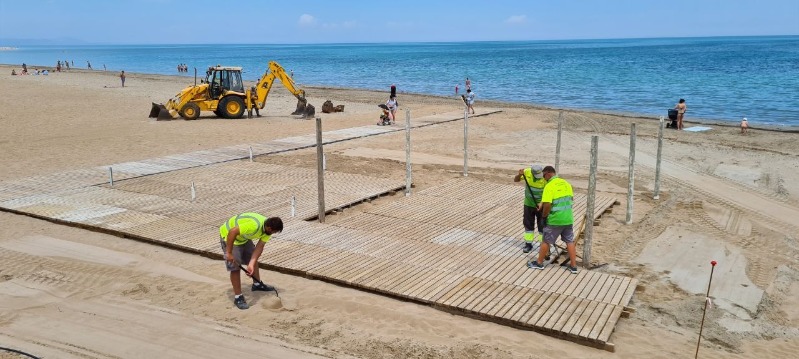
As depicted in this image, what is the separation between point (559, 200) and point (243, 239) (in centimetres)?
390

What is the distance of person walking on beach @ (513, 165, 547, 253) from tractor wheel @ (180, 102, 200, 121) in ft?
62.7

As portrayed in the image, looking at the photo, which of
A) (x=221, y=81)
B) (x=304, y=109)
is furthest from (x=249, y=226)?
(x=304, y=109)

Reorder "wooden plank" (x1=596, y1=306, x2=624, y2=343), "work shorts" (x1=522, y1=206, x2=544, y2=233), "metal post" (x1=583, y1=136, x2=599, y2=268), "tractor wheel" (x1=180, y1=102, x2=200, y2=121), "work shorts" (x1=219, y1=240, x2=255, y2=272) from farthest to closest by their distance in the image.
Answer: "tractor wheel" (x1=180, y1=102, x2=200, y2=121), "work shorts" (x1=522, y1=206, x2=544, y2=233), "metal post" (x1=583, y1=136, x2=599, y2=268), "work shorts" (x1=219, y1=240, x2=255, y2=272), "wooden plank" (x1=596, y1=306, x2=624, y2=343)

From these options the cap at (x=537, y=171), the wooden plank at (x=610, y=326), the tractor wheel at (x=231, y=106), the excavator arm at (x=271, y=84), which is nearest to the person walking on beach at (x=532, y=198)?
the cap at (x=537, y=171)

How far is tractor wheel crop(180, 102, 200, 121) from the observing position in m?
25.1

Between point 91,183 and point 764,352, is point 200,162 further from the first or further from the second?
point 764,352

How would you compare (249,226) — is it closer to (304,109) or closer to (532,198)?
(532,198)

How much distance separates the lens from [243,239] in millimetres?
7102

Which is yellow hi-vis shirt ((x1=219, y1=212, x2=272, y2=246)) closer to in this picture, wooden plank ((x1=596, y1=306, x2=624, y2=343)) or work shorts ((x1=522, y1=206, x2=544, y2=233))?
wooden plank ((x1=596, y1=306, x2=624, y2=343))

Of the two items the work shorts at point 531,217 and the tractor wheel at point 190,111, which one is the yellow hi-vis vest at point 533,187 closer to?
the work shorts at point 531,217

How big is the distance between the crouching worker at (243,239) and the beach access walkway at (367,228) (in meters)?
1.16

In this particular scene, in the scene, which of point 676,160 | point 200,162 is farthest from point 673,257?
point 200,162

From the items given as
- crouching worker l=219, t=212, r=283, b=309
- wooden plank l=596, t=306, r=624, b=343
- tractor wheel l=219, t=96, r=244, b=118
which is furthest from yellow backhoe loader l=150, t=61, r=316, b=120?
wooden plank l=596, t=306, r=624, b=343

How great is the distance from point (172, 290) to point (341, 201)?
4.67 m
